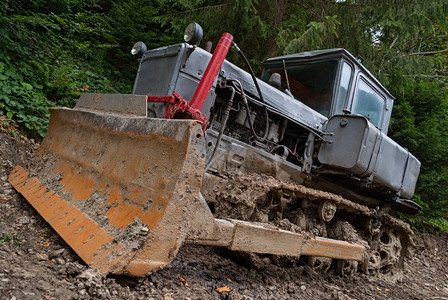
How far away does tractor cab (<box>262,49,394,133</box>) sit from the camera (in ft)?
15.4

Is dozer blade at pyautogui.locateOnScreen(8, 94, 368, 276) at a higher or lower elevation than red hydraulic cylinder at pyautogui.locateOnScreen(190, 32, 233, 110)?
lower

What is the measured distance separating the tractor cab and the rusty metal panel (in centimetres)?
222

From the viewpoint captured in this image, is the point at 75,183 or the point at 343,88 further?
the point at 343,88

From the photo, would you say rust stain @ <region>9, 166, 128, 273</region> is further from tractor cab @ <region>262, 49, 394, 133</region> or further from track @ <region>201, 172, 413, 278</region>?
tractor cab @ <region>262, 49, 394, 133</region>

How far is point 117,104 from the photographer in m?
3.07

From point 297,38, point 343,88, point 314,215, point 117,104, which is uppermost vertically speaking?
point 297,38

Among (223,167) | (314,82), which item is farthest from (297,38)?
(223,167)

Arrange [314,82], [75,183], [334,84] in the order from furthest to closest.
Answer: [314,82] < [334,84] < [75,183]

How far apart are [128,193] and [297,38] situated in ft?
21.7

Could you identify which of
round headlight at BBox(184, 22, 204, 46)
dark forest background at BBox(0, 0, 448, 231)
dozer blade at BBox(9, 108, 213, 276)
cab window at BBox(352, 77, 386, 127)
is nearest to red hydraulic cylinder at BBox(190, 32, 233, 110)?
round headlight at BBox(184, 22, 204, 46)

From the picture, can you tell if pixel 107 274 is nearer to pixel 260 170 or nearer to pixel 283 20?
pixel 260 170

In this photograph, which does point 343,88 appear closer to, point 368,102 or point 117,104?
point 368,102

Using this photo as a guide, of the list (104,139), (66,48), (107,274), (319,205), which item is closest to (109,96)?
(104,139)

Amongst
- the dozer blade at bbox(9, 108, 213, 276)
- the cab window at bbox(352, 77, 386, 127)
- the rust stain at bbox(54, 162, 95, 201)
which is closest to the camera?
the dozer blade at bbox(9, 108, 213, 276)
